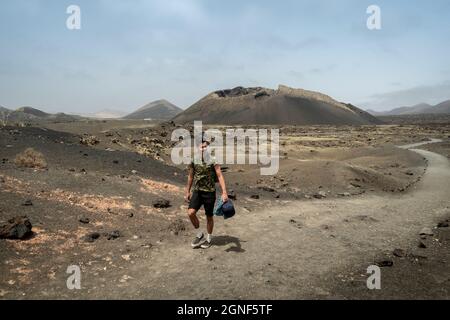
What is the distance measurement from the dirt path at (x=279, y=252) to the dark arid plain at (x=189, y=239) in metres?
0.03

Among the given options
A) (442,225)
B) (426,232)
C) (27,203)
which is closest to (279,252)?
(426,232)

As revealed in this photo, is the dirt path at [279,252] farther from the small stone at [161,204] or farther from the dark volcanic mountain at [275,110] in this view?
the dark volcanic mountain at [275,110]

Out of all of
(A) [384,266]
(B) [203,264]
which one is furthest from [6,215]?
(A) [384,266]

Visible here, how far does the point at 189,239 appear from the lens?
30.3 ft

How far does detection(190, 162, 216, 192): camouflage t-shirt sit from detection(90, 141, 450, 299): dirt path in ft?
4.36

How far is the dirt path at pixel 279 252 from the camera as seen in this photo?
21.1ft

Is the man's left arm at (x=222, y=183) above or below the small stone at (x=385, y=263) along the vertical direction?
above

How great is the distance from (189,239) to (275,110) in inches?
4950

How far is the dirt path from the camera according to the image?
21.1 ft

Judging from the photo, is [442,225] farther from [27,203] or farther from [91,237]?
[27,203]
